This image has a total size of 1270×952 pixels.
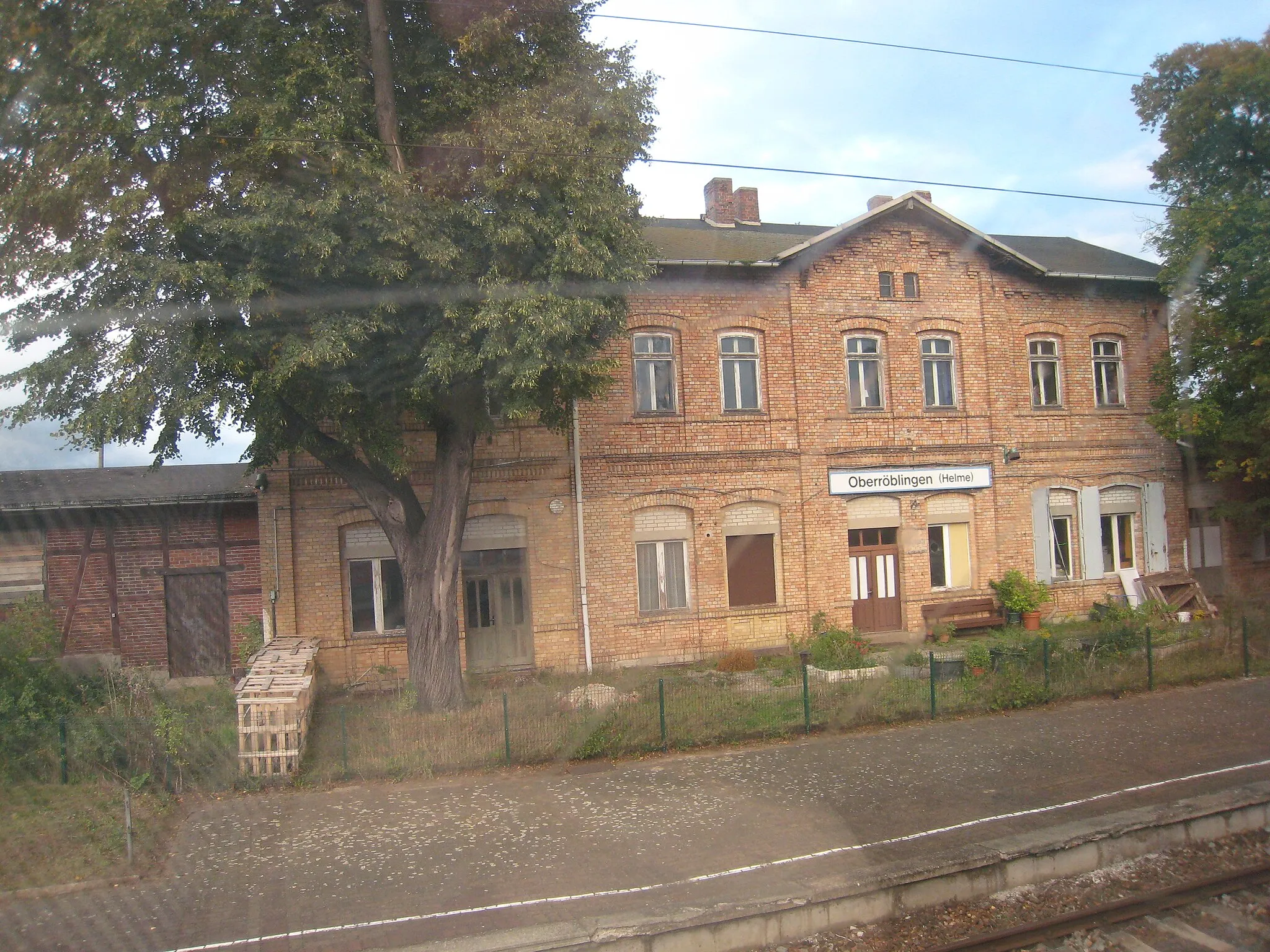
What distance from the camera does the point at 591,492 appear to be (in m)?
16.8

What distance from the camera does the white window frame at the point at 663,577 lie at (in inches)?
675

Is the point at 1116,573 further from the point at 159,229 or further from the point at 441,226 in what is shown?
the point at 159,229

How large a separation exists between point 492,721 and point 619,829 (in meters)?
3.21

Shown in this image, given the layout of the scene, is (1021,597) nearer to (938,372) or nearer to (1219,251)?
(938,372)

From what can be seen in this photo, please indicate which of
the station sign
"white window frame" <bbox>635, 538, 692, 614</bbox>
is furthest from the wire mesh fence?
the station sign

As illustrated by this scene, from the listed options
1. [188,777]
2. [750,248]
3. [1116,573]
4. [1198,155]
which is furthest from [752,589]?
[1198,155]

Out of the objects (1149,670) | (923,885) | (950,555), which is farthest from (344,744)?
(950,555)

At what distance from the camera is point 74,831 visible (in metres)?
8.89

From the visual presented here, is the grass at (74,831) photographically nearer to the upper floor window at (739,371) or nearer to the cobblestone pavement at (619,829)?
the cobblestone pavement at (619,829)

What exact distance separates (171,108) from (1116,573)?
1966 centimetres

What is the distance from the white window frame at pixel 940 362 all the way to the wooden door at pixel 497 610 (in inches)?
353

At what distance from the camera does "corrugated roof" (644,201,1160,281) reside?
17656 mm

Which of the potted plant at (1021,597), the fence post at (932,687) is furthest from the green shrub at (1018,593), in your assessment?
the fence post at (932,687)

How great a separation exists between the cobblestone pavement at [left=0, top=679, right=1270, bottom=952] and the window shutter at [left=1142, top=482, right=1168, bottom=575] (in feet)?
28.5
